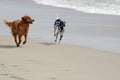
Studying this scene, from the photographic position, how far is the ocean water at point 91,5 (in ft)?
62.7

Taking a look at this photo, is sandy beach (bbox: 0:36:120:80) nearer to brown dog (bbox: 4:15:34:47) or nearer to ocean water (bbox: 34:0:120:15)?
brown dog (bbox: 4:15:34:47)

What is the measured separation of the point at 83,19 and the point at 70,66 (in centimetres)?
831

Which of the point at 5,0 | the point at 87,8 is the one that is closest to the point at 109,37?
the point at 87,8

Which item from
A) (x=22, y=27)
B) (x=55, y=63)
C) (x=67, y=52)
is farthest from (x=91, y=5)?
(x=55, y=63)

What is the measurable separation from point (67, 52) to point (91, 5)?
1200 cm

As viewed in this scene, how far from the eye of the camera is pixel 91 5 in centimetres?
2127

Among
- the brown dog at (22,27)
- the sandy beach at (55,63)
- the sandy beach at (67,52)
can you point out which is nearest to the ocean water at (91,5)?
the sandy beach at (67,52)

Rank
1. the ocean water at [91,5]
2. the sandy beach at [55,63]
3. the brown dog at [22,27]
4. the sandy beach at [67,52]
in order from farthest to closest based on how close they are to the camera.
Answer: the ocean water at [91,5], the brown dog at [22,27], the sandy beach at [67,52], the sandy beach at [55,63]

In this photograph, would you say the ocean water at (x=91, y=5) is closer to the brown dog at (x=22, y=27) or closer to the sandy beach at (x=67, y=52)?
the sandy beach at (x=67, y=52)

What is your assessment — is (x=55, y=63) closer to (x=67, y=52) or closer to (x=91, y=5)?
(x=67, y=52)

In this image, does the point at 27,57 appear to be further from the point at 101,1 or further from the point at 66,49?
the point at 101,1

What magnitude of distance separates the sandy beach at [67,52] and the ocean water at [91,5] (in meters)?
2.28

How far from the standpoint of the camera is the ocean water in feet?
62.7

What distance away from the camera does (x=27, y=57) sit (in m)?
8.41
